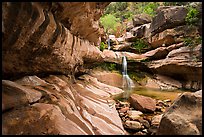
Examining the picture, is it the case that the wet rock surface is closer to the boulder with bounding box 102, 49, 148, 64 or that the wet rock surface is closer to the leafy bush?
the leafy bush

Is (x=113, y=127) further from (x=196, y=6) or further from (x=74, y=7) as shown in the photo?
(x=196, y=6)

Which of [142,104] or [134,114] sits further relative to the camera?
[142,104]

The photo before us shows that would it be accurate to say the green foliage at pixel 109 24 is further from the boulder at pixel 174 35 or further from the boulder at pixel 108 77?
the boulder at pixel 108 77

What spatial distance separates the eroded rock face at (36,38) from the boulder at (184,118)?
3.18m

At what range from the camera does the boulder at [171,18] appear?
1425 cm

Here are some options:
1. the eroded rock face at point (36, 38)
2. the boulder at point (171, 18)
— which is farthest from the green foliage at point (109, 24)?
the eroded rock face at point (36, 38)

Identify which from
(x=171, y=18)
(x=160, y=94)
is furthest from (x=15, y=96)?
(x=171, y=18)

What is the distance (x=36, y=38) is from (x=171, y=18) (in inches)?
506

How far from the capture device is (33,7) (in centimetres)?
326

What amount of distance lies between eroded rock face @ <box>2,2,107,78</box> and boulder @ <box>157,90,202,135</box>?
3.18 m

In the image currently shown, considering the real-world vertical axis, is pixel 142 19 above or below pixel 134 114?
above

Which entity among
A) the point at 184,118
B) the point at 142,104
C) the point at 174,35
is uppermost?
the point at 174,35

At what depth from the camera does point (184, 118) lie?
3.36 m

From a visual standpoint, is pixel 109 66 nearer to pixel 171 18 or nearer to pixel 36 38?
pixel 171 18
